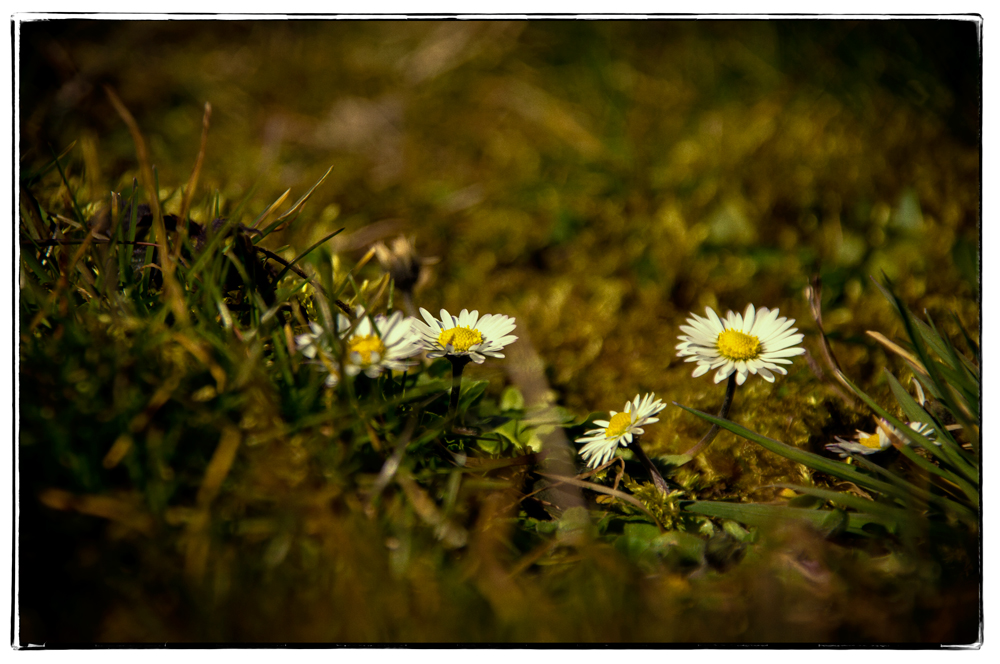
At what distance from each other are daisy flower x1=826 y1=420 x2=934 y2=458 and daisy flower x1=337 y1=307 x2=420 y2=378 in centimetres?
64

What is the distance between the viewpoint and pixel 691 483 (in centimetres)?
110

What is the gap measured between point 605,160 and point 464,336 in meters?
1.39

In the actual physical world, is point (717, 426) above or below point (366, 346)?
below

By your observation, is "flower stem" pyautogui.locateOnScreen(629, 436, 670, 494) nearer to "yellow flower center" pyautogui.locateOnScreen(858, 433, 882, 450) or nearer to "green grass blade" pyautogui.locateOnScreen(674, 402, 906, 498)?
"green grass blade" pyautogui.locateOnScreen(674, 402, 906, 498)

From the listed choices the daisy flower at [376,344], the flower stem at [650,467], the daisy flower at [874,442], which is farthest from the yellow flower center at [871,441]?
the daisy flower at [376,344]

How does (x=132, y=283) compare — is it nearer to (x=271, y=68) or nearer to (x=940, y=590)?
(x=940, y=590)

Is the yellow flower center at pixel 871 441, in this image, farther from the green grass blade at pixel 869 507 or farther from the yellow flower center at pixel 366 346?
the yellow flower center at pixel 366 346

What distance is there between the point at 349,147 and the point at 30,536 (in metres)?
1.90

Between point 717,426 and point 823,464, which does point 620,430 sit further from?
point 823,464

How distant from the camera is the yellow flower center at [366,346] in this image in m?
0.97

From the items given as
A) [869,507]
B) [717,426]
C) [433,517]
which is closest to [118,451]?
[433,517]

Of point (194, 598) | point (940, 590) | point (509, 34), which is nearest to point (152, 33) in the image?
point (509, 34)

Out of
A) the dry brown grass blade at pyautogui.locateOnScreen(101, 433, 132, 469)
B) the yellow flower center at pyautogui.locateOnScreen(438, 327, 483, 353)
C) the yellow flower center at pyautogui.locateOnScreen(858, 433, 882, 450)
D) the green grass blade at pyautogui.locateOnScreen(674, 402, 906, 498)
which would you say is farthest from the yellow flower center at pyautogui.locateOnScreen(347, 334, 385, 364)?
the yellow flower center at pyautogui.locateOnScreen(858, 433, 882, 450)

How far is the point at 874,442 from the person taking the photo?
1.05 meters
